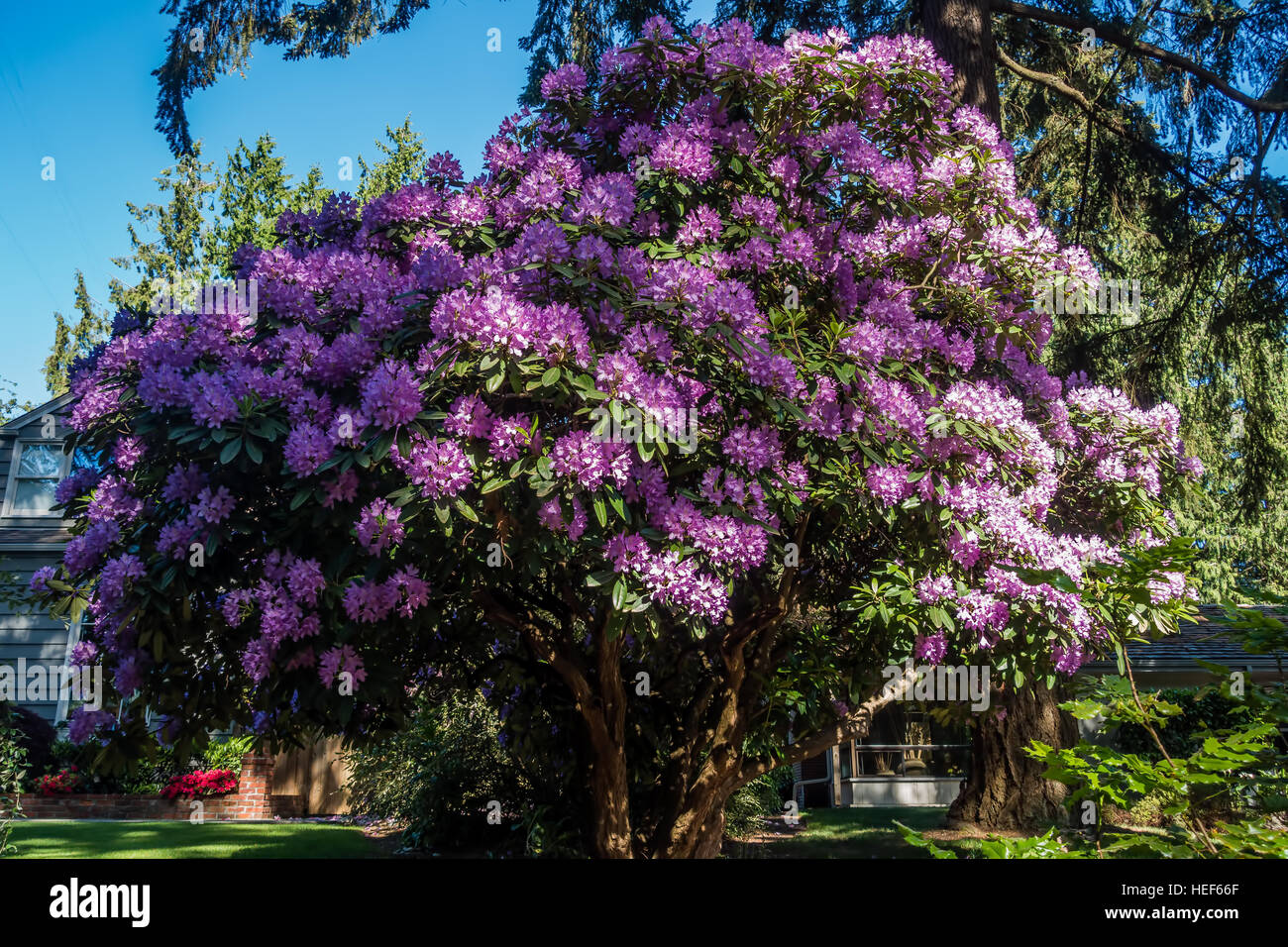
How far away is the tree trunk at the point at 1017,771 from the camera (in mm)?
9023

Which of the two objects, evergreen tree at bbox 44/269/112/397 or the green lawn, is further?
Answer: evergreen tree at bbox 44/269/112/397

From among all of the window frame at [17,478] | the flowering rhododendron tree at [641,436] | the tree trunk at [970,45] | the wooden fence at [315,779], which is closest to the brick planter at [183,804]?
the wooden fence at [315,779]

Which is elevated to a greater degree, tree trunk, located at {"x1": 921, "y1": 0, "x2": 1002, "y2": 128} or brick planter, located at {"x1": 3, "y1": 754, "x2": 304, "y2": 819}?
tree trunk, located at {"x1": 921, "y1": 0, "x2": 1002, "y2": 128}

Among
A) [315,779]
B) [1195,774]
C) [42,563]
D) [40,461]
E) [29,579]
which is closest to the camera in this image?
[1195,774]

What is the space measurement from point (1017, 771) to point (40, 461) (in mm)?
17909

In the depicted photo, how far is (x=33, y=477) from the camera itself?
17.7 metres

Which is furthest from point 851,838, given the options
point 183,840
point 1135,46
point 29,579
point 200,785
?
point 29,579

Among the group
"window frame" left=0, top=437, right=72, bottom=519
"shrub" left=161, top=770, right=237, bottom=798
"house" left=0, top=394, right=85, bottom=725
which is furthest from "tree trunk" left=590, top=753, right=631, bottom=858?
"window frame" left=0, top=437, right=72, bottom=519

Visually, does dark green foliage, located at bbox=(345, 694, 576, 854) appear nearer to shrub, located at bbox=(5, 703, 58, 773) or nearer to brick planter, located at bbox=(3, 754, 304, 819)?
brick planter, located at bbox=(3, 754, 304, 819)

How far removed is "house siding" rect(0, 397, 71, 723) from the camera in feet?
52.1

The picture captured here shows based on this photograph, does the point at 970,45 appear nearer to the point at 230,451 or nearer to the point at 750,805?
the point at 750,805

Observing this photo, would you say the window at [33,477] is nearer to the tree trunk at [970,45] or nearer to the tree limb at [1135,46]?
the tree trunk at [970,45]
